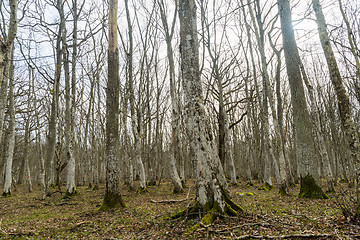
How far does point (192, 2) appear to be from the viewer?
→ 5160mm

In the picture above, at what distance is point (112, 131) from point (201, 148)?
12.3 feet

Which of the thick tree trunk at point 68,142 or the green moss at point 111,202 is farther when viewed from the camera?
the thick tree trunk at point 68,142

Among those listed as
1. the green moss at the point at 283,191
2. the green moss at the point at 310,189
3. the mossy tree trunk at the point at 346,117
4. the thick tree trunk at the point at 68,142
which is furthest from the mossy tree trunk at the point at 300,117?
the thick tree trunk at the point at 68,142

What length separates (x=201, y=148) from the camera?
4203 mm

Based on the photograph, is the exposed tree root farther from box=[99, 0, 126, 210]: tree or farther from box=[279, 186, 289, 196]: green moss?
box=[279, 186, 289, 196]: green moss

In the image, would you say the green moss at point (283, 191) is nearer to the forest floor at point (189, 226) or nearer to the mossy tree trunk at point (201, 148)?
the forest floor at point (189, 226)

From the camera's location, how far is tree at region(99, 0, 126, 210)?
6.47 m

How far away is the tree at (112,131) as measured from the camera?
647 centimetres

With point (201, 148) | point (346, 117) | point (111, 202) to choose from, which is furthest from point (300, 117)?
point (111, 202)

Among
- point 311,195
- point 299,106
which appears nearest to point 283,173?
point 311,195

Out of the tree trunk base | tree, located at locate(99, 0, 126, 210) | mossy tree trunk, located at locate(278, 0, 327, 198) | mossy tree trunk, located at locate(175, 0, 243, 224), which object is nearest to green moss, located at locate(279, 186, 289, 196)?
mossy tree trunk, located at locate(278, 0, 327, 198)

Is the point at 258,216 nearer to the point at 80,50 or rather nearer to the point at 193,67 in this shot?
the point at 193,67

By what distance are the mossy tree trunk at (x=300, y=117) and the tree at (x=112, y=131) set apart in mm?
5905

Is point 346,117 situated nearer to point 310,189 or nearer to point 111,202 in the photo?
point 310,189
